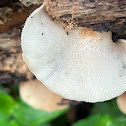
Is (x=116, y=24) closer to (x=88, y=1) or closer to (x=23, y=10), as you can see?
(x=88, y=1)

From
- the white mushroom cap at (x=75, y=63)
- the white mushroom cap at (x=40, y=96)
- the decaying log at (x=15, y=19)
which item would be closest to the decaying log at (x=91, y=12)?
the white mushroom cap at (x=75, y=63)

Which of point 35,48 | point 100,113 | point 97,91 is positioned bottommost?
point 100,113

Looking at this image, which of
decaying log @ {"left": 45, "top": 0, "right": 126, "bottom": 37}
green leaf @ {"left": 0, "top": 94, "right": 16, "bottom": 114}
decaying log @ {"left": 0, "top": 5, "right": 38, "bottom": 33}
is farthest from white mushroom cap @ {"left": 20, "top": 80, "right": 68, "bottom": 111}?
decaying log @ {"left": 45, "top": 0, "right": 126, "bottom": 37}

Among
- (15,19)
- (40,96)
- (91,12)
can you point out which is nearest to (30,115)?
(40,96)

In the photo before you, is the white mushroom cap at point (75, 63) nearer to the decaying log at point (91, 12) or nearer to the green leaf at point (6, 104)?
the decaying log at point (91, 12)

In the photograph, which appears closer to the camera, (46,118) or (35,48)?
(35,48)

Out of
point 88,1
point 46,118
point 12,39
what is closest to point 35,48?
point 88,1

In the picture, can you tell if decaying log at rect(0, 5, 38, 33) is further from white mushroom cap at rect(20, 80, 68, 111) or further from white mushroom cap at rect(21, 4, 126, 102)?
white mushroom cap at rect(20, 80, 68, 111)
